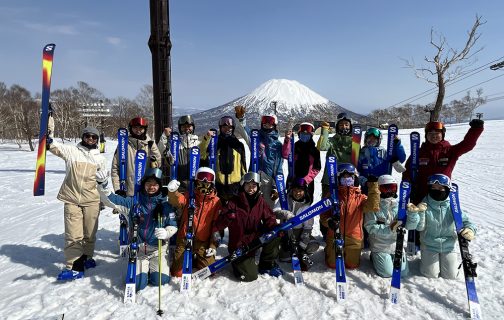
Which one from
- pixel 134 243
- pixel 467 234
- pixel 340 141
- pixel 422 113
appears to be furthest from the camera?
pixel 422 113

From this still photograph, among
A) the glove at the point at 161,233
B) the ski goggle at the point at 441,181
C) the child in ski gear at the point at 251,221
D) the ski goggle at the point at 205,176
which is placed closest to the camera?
the glove at the point at 161,233

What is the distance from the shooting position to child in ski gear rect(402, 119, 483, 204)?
481 cm

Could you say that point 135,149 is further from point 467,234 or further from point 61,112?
point 61,112

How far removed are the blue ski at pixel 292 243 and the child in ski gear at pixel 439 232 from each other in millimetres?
1765

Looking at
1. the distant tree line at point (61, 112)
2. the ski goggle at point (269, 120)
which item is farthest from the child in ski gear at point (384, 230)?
the distant tree line at point (61, 112)

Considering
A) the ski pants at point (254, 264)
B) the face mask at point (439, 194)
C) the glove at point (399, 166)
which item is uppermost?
the glove at point (399, 166)

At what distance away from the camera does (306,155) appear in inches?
224

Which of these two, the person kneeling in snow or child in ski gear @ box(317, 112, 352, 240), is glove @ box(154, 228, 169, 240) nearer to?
the person kneeling in snow

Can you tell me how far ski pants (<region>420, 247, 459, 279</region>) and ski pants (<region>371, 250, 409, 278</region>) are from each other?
10.4 inches

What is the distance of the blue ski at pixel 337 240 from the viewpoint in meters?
4.03

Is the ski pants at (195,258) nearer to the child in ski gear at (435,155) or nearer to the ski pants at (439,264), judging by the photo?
the ski pants at (439,264)

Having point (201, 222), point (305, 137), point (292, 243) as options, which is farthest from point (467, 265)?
point (201, 222)

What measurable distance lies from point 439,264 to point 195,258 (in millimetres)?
3611

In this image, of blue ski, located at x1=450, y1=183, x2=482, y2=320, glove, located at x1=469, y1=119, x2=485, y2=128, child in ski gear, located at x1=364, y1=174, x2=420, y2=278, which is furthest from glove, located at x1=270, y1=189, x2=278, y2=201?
glove, located at x1=469, y1=119, x2=485, y2=128
